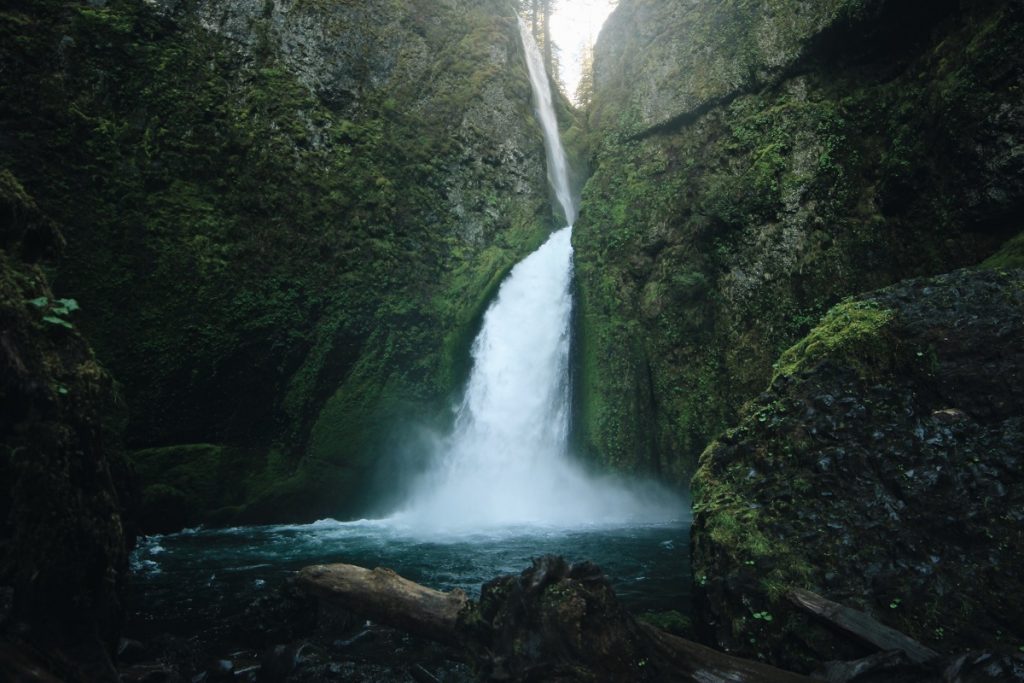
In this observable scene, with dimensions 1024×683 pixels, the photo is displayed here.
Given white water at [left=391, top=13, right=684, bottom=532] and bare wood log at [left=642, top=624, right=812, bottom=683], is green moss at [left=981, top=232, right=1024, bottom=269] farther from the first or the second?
white water at [left=391, top=13, right=684, bottom=532]

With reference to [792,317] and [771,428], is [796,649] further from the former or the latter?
[792,317]

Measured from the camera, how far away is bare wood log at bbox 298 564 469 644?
412 cm

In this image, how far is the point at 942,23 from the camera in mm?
8641

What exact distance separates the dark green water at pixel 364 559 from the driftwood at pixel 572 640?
2.26m

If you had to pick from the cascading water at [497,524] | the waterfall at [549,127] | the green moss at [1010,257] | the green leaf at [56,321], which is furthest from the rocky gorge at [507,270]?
the waterfall at [549,127]

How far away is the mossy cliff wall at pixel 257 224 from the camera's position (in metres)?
10.1

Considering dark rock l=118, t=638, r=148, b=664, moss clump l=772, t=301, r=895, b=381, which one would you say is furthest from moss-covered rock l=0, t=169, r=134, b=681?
moss clump l=772, t=301, r=895, b=381

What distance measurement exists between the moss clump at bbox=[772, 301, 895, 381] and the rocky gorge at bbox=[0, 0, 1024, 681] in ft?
0.12

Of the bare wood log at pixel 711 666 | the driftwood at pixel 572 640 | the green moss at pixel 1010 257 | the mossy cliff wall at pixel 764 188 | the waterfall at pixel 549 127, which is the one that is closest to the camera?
the bare wood log at pixel 711 666

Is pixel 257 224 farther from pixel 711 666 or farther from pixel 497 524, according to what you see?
pixel 711 666

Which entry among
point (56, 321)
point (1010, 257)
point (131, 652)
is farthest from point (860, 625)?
point (56, 321)

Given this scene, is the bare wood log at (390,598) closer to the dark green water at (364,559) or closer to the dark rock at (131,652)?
the dark green water at (364,559)

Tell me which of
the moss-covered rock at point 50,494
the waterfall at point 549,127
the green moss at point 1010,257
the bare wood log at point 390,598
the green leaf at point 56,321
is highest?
the waterfall at point 549,127

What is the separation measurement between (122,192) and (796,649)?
12.5 m
